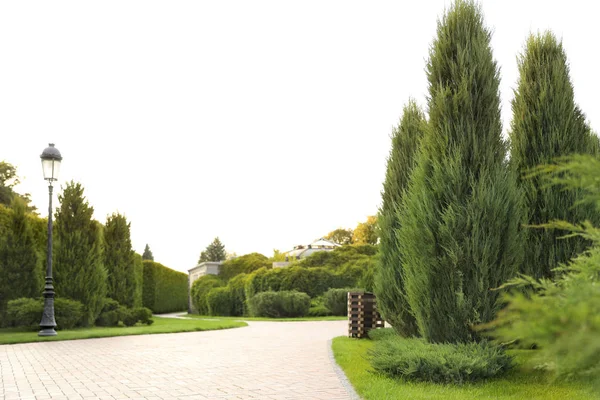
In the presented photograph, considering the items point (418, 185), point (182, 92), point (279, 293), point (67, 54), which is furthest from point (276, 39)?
point (279, 293)

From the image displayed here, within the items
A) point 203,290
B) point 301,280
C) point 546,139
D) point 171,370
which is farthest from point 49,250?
point 203,290

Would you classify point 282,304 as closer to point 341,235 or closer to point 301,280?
point 301,280

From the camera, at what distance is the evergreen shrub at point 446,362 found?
6527 millimetres

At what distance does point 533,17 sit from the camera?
8.91 metres

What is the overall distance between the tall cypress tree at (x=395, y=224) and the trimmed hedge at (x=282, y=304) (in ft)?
47.6

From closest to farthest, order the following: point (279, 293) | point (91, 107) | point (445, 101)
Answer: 1. point (445, 101)
2. point (91, 107)
3. point (279, 293)

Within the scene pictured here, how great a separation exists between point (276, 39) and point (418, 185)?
25.8 feet

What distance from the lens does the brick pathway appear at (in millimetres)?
6484

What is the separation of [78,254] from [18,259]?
6.21 ft

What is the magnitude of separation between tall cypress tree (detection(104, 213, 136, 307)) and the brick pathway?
7.48 metres

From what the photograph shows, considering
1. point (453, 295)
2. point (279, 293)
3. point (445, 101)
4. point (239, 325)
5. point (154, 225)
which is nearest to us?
point (453, 295)

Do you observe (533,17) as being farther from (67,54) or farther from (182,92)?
(67,54)

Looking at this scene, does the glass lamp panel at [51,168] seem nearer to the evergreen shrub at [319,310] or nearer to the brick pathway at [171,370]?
the brick pathway at [171,370]

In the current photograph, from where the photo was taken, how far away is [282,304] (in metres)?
25.3
